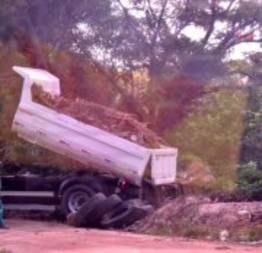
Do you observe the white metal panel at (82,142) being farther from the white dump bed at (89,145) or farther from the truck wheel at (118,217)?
the truck wheel at (118,217)

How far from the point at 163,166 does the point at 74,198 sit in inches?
77.0

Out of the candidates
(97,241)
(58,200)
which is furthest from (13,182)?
(97,241)

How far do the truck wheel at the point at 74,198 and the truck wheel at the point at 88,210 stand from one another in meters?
0.93

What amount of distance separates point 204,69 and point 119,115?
6.20 m

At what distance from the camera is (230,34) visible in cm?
2280

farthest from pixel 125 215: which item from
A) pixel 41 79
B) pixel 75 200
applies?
pixel 41 79

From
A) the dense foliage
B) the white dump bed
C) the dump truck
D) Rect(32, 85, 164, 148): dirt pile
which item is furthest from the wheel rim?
the dense foliage

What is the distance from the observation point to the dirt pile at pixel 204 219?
529 inches

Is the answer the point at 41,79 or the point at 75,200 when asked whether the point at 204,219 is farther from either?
the point at 41,79

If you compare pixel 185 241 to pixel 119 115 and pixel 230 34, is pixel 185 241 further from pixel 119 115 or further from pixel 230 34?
pixel 230 34

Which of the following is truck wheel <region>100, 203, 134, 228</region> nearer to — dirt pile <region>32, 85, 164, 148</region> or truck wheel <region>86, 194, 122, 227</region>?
truck wheel <region>86, 194, 122, 227</region>

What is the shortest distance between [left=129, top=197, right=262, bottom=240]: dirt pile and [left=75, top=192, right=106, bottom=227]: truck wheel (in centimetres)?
78

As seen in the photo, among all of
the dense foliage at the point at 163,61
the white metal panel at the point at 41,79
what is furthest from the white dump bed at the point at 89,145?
the dense foliage at the point at 163,61

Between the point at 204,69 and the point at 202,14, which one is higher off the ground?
the point at 202,14
